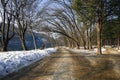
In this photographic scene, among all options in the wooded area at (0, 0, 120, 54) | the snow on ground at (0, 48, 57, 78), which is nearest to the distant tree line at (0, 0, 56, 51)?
the wooded area at (0, 0, 120, 54)

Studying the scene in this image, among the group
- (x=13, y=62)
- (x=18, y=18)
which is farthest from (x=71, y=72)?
(x=18, y=18)

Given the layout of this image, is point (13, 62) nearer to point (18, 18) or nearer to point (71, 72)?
point (71, 72)

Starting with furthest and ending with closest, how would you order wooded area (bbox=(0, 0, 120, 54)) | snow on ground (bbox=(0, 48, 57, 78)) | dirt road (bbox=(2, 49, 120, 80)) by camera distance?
wooded area (bbox=(0, 0, 120, 54)) < snow on ground (bbox=(0, 48, 57, 78)) < dirt road (bbox=(2, 49, 120, 80))

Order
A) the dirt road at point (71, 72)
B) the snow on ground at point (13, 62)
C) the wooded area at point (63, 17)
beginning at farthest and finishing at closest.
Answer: the wooded area at point (63, 17) < the snow on ground at point (13, 62) < the dirt road at point (71, 72)

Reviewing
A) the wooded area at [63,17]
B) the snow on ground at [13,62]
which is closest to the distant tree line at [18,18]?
the wooded area at [63,17]

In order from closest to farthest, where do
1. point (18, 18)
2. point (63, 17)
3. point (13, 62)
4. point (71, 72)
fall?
point (71, 72) < point (13, 62) < point (18, 18) < point (63, 17)

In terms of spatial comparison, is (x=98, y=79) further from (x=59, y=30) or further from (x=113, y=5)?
(x=59, y=30)

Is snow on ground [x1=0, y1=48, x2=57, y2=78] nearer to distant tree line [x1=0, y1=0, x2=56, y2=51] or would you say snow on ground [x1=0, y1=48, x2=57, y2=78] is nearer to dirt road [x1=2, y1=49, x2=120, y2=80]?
dirt road [x1=2, y1=49, x2=120, y2=80]

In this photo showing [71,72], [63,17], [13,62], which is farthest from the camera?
[63,17]

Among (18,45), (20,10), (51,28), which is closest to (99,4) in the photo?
(20,10)

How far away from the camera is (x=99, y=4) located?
28219 millimetres

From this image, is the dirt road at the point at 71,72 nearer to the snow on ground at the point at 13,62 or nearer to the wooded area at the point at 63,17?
the snow on ground at the point at 13,62

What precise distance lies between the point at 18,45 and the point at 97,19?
499 feet

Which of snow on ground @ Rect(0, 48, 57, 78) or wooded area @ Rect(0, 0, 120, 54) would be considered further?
wooded area @ Rect(0, 0, 120, 54)
